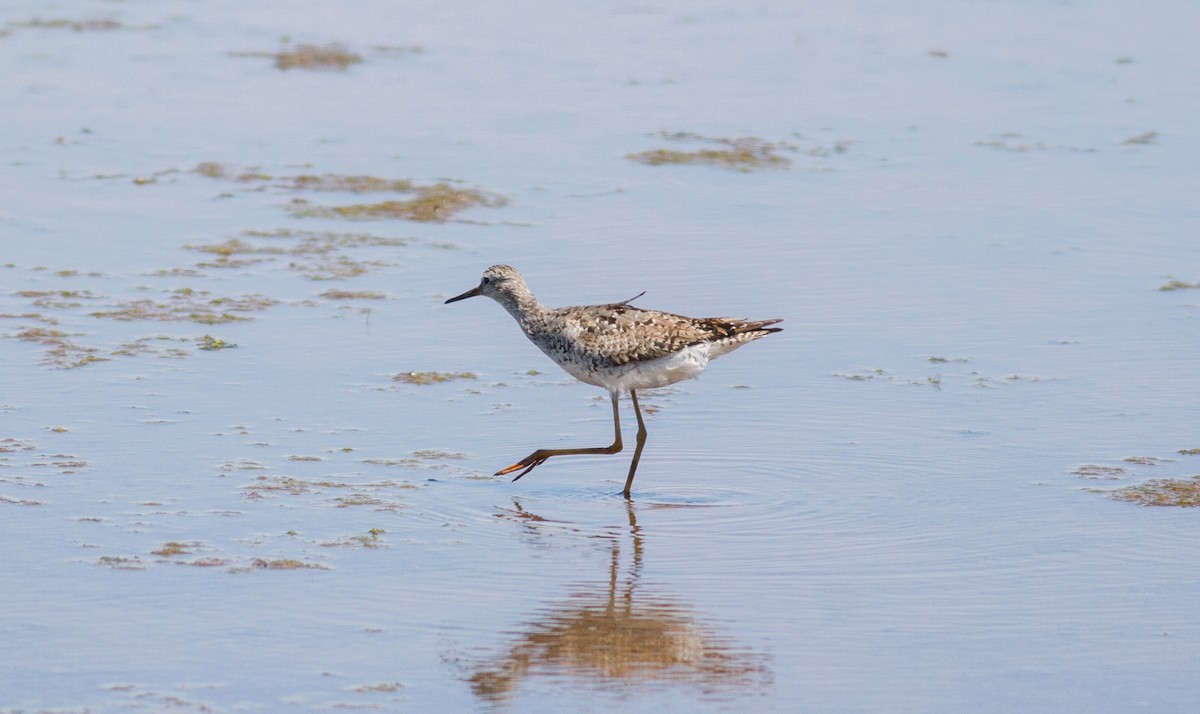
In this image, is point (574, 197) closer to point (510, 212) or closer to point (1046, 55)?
point (510, 212)

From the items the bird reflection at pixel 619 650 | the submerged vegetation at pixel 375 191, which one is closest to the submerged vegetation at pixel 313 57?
the submerged vegetation at pixel 375 191

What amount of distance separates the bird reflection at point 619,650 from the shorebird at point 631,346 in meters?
1.52

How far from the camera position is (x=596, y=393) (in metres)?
10.6

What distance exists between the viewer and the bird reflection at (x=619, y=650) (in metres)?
6.46

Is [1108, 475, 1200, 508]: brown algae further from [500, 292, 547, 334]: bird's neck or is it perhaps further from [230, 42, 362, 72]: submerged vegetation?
[230, 42, 362, 72]: submerged vegetation

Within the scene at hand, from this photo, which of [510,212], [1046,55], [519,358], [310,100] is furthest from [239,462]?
[1046,55]

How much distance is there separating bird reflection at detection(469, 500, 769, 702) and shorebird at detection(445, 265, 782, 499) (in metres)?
1.52

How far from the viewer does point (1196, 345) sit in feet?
35.4

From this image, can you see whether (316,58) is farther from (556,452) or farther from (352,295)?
(556,452)

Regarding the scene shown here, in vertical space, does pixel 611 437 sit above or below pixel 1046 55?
below

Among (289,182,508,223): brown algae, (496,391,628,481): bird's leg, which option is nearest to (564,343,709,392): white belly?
(496,391,628,481): bird's leg

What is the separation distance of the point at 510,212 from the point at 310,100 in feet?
15.5

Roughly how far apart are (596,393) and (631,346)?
1.77m

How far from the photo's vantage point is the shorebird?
29.0ft
